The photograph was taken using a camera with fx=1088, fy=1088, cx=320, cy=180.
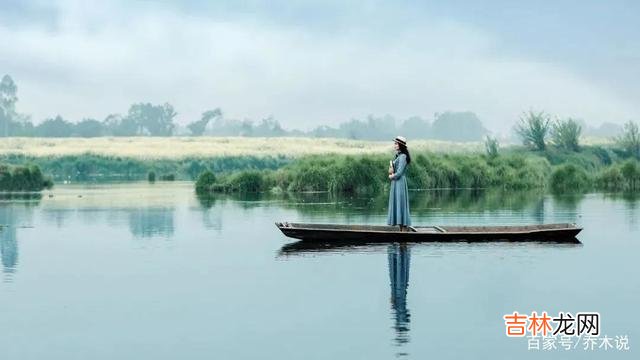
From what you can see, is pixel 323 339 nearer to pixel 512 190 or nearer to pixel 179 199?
pixel 179 199

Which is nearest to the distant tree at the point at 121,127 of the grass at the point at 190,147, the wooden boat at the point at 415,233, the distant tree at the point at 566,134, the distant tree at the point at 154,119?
the distant tree at the point at 154,119

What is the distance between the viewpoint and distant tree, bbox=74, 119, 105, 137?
151m

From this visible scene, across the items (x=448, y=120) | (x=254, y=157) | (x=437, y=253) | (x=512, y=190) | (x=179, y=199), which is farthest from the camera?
(x=448, y=120)

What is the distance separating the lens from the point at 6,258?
70.2ft

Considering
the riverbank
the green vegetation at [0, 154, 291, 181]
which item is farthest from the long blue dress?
the green vegetation at [0, 154, 291, 181]

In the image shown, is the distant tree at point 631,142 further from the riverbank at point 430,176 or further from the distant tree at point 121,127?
the distant tree at point 121,127

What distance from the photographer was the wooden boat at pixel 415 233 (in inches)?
911

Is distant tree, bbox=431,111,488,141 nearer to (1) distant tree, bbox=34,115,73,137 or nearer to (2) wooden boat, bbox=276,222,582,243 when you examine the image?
(1) distant tree, bbox=34,115,73,137

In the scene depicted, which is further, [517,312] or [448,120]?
[448,120]

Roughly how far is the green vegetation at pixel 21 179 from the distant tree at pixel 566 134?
31.0 metres

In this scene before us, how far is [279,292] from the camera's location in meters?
16.2

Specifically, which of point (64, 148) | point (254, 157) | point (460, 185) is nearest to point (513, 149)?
point (460, 185)

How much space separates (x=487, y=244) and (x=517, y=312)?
29.2 ft

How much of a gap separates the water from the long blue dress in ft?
3.65
